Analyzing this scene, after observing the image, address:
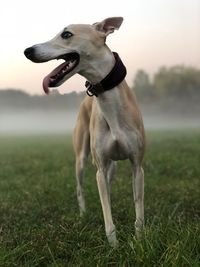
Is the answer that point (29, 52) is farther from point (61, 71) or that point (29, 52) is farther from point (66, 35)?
point (66, 35)

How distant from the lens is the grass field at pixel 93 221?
4492mm

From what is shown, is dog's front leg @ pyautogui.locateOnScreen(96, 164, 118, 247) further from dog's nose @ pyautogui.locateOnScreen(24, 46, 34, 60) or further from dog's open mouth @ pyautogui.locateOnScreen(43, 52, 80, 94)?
dog's nose @ pyautogui.locateOnScreen(24, 46, 34, 60)

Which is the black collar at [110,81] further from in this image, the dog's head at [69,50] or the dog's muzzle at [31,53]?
the dog's muzzle at [31,53]

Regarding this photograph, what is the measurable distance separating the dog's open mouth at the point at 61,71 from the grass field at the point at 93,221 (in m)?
1.63

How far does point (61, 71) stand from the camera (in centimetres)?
496

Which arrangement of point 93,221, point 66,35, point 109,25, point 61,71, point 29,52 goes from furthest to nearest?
point 93,221, point 109,25, point 66,35, point 61,71, point 29,52

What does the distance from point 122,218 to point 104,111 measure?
1877mm

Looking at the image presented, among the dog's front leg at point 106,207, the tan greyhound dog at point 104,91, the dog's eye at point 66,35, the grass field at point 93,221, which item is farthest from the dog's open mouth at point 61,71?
the grass field at point 93,221

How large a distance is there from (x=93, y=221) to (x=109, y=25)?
2.52 m

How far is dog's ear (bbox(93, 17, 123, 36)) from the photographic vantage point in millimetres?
5332

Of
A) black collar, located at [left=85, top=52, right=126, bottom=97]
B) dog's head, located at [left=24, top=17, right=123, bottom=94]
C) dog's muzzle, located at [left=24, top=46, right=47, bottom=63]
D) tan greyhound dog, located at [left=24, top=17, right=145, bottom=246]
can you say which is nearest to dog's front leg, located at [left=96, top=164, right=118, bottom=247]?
tan greyhound dog, located at [left=24, top=17, right=145, bottom=246]

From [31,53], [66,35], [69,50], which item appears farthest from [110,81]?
[31,53]

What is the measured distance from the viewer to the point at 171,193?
843cm

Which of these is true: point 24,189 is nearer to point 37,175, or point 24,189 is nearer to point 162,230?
point 37,175
